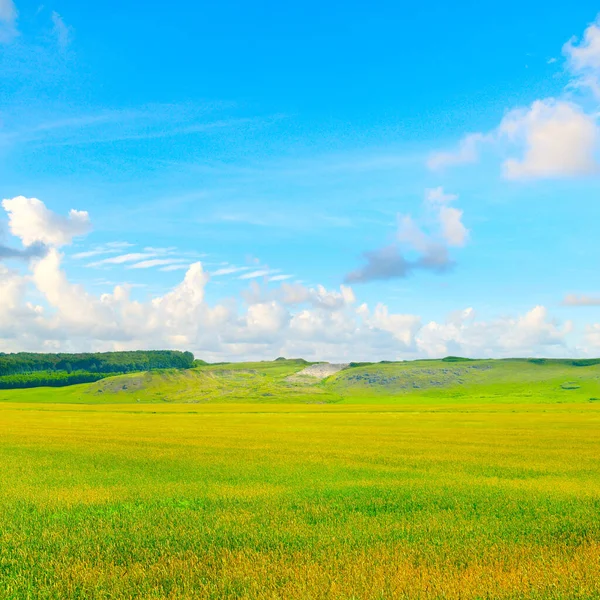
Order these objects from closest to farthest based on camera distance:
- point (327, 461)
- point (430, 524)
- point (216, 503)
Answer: point (430, 524) < point (216, 503) < point (327, 461)

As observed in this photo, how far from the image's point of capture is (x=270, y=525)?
15117 mm

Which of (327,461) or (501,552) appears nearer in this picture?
(501,552)

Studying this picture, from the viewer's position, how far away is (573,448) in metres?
39.5

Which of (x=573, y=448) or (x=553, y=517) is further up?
(x=553, y=517)

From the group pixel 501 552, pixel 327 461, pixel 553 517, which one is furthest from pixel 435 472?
pixel 501 552

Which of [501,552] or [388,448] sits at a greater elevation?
[501,552]

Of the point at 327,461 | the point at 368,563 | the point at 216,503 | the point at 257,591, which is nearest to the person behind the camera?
the point at 257,591

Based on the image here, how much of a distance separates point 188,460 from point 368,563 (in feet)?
70.0

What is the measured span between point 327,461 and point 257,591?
2104 centimetres

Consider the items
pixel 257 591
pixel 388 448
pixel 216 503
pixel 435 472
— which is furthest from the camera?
pixel 388 448

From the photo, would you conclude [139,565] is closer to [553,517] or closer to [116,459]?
[553,517]

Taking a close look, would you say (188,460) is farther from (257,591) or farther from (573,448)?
(573,448)

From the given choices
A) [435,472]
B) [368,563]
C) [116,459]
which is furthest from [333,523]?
[116,459]

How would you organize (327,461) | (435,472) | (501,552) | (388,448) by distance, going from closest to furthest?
(501,552)
(435,472)
(327,461)
(388,448)
